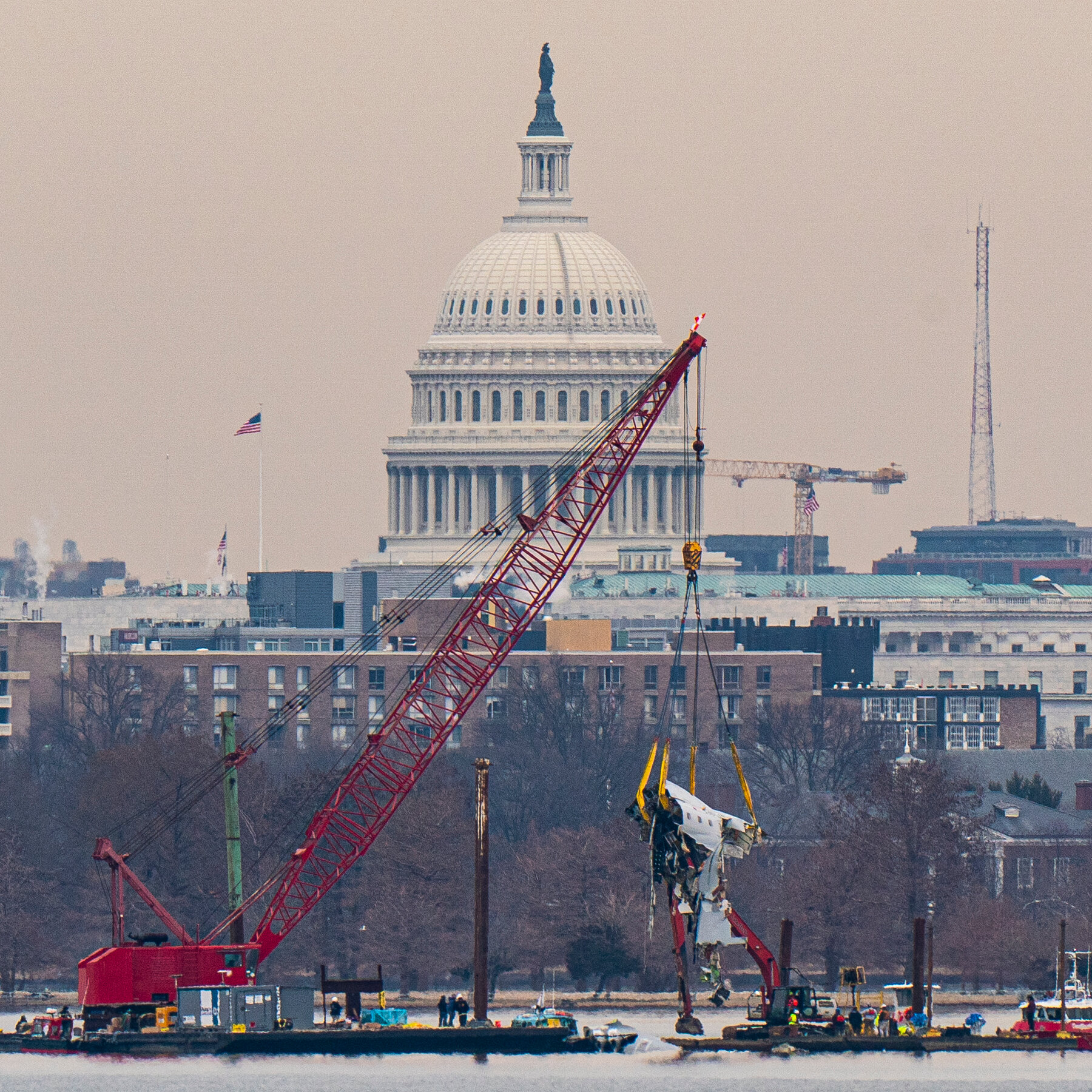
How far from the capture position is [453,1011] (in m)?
180

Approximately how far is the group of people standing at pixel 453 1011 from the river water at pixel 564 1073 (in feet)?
14.9

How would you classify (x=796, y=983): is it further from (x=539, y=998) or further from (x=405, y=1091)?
(x=405, y=1091)

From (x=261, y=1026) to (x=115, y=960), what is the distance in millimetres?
5316

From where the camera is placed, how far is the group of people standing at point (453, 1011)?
178 m

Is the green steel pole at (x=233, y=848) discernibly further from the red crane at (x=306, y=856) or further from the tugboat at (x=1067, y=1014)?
the tugboat at (x=1067, y=1014)

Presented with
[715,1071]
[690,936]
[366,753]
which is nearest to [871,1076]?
[715,1071]

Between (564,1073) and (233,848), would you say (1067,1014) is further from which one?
(233,848)

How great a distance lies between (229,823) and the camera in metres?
192

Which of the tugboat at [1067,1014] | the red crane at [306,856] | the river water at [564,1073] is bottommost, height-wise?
the river water at [564,1073]

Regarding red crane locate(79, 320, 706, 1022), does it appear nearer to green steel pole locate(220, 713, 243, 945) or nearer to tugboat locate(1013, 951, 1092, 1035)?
green steel pole locate(220, 713, 243, 945)

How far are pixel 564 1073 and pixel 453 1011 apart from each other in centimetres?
1292

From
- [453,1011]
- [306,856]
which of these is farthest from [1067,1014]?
[306,856]

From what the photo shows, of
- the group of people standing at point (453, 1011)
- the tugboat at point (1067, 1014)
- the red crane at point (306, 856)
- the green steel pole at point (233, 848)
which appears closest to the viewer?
the tugboat at point (1067, 1014)

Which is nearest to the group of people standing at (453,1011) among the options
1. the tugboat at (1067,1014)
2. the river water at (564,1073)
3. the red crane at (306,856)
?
the river water at (564,1073)
